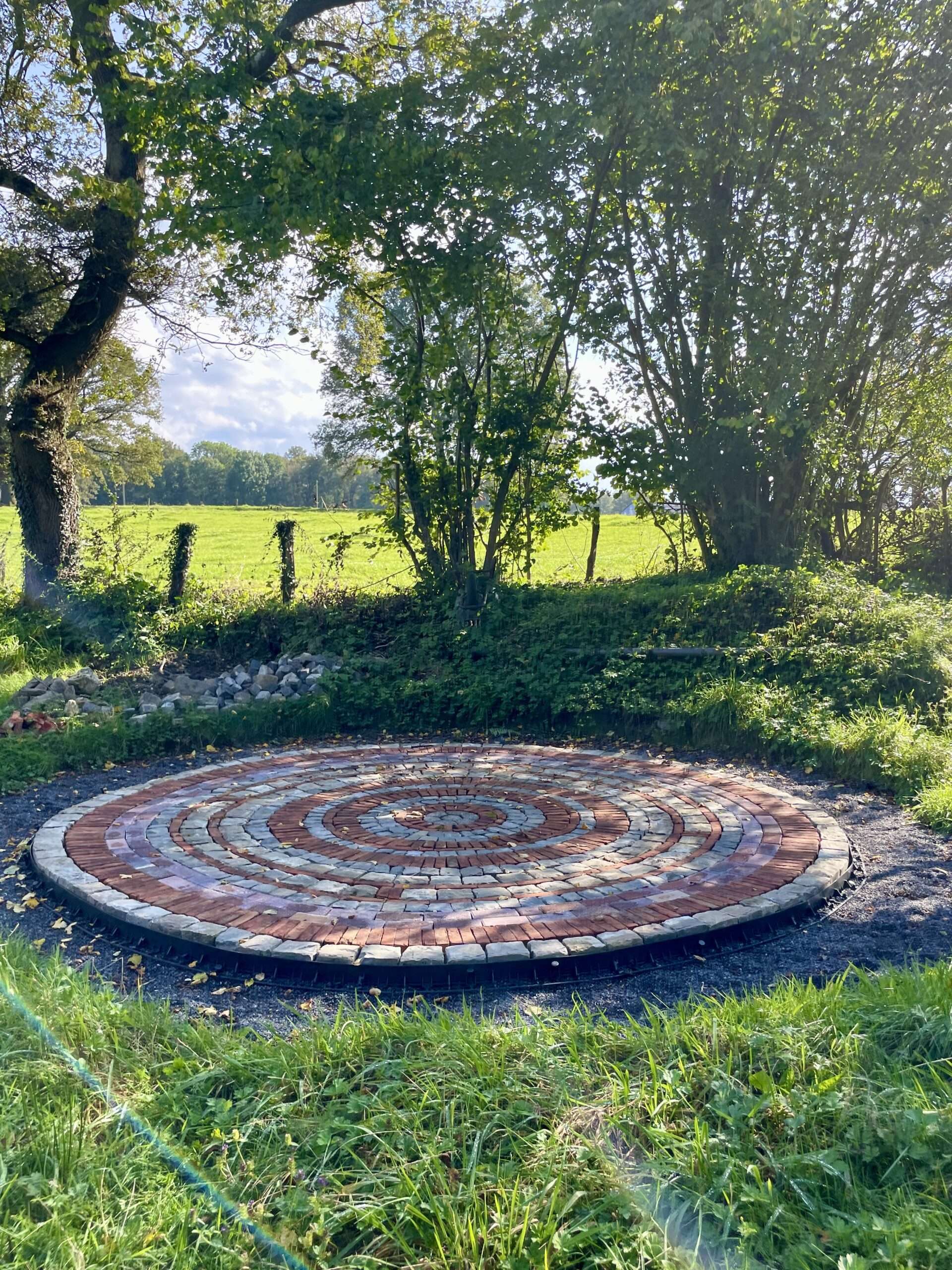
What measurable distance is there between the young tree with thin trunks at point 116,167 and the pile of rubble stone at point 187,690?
317cm

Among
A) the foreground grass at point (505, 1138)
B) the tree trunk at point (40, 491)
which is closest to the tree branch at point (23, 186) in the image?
the tree trunk at point (40, 491)

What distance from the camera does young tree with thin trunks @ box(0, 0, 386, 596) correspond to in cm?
814

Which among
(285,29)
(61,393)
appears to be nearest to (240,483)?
(61,393)

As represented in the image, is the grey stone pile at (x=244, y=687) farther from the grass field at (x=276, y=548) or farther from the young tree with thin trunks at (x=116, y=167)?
the young tree with thin trunks at (x=116, y=167)

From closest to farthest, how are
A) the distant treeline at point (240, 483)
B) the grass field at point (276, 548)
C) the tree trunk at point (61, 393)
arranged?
the tree trunk at point (61, 393) → the grass field at point (276, 548) → the distant treeline at point (240, 483)

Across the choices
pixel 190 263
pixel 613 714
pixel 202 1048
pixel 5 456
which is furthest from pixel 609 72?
pixel 5 456

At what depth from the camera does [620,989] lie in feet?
10.7

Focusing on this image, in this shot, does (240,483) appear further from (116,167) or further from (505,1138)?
(505,1138)

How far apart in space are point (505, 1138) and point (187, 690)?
7006 mm

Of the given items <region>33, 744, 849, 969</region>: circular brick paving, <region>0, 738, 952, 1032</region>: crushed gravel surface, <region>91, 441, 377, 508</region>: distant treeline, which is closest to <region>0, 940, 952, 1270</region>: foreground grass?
<region>0, 738, 952, 1032</region>: crushed gravel surface

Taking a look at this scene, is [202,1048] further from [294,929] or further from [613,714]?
[613,714]

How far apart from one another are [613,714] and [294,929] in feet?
14.9

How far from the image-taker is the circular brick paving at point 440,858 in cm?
356

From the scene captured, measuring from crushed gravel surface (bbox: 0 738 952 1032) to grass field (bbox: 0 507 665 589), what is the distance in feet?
20.2
